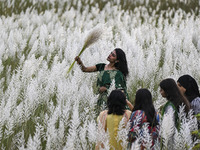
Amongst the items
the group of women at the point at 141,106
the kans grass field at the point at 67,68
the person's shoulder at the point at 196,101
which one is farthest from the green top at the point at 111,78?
the person's shoulder at the point at 196,101

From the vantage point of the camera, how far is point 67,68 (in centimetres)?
417

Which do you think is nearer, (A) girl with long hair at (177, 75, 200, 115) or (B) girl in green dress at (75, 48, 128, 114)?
(A) girl with long hair at (177, 75, 200, 115)

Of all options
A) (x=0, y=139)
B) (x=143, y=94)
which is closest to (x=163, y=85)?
(x=143, y=94)

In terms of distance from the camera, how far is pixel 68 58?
198 inches

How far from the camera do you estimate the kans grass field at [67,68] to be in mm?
2252

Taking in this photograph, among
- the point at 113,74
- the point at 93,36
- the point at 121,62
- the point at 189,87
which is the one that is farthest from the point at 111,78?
the point at 189,87

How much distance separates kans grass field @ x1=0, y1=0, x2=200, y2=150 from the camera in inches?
88.7

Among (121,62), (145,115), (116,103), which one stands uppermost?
(121,62)

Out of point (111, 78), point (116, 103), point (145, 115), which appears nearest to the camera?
point (145, 115)

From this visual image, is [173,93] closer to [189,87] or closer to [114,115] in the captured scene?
[189,87]

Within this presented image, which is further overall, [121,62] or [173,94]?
[121,62]

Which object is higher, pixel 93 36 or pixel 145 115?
pixel 93 36

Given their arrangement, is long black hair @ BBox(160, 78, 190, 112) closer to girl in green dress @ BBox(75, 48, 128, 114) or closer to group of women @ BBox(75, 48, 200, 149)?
group of women @ BBox(75, 48, 200, 149)

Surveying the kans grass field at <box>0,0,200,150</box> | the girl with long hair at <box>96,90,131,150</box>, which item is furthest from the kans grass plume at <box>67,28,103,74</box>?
the girl with long hair at <box>96,90,131,150</box>
